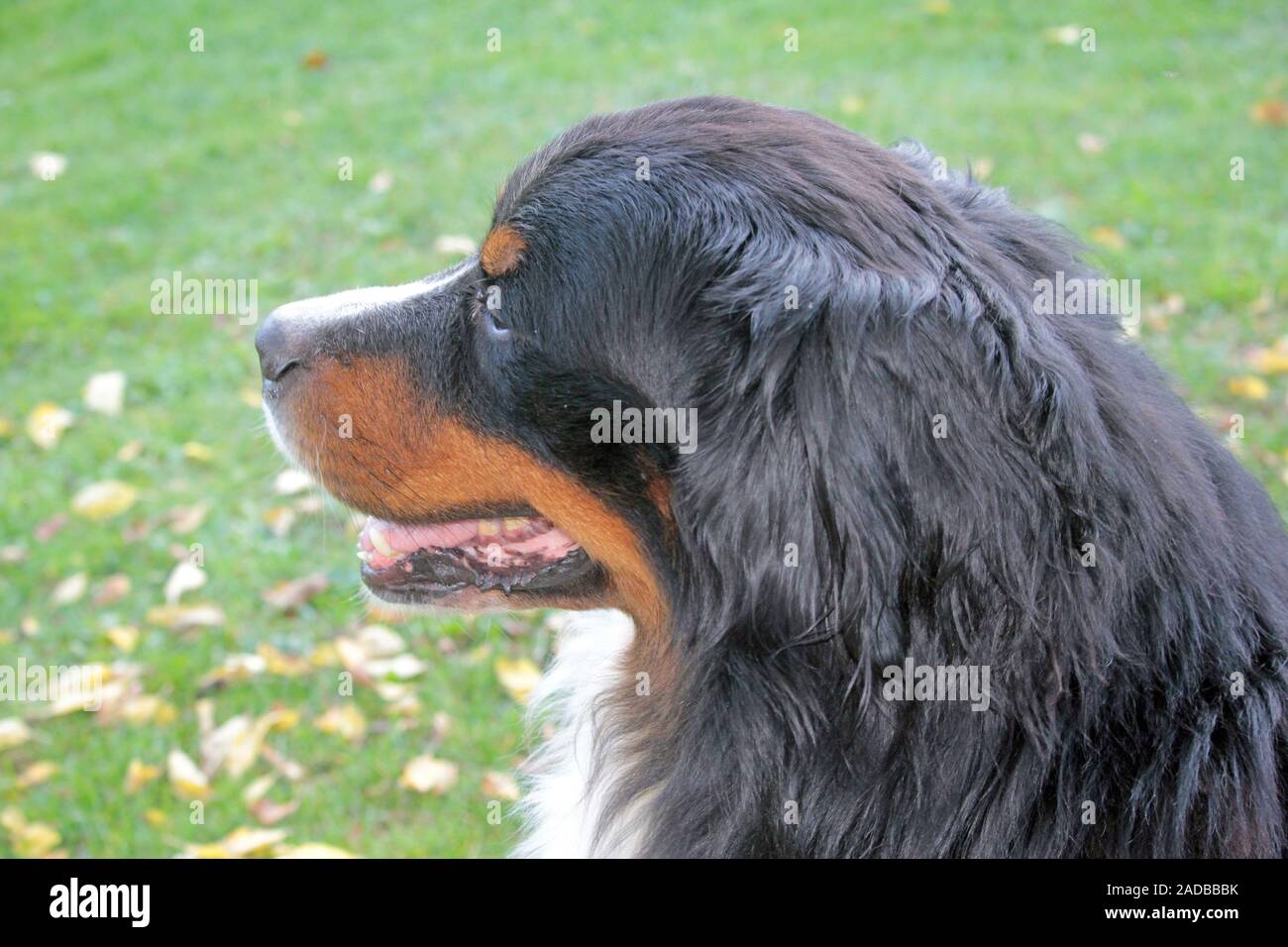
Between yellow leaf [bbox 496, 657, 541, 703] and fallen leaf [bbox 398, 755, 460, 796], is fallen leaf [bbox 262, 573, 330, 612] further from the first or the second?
fallen leaf [bbox 398, 755, 460, 796]

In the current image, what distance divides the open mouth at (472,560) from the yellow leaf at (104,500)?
10.1 feet

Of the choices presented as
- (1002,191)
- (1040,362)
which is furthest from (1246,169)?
(1040,362)

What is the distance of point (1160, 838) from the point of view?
2248mm

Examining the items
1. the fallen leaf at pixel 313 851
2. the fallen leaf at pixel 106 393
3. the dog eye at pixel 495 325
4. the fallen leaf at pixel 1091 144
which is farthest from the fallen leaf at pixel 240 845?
the fallen leaf at pixel 1091 144

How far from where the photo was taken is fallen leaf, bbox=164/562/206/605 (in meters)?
5.09

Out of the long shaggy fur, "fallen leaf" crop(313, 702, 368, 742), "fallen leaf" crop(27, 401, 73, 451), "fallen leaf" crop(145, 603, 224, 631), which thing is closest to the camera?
the long shaggy fur

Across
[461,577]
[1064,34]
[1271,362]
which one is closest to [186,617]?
[461,577]

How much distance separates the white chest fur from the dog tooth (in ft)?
1.77

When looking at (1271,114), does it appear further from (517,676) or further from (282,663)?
(282,663)

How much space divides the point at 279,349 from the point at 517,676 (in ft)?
6.22

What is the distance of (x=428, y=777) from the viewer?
416cm

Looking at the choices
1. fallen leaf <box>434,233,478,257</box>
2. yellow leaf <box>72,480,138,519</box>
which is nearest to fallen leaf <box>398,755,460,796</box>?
yellow leaf <box>72,480,138,519</box>

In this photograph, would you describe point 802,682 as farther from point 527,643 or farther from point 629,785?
point 527,643

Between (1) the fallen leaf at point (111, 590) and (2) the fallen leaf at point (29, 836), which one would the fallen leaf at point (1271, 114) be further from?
(2) the fallen leaf at point (29, 836)
